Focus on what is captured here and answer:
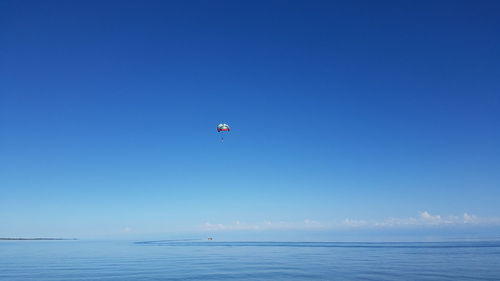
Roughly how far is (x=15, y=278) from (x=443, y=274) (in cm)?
4820

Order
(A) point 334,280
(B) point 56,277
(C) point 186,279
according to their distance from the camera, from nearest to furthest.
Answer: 1. (A) point 334,280
2. (C) point 186,279
3. (B) point 56,277

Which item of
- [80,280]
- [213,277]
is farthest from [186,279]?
[80,280]

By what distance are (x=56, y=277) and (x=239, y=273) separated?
21433 millimetres

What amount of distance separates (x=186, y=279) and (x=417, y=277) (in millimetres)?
24483

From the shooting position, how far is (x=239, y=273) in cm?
4612

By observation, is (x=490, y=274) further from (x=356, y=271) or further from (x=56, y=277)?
(x=56, y=277)

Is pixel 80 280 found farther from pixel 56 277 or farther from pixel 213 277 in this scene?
pixel 213 277

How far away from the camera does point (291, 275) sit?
43.1 meters

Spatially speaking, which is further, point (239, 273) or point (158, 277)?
point (239, 273)

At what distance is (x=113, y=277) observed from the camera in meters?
43.5

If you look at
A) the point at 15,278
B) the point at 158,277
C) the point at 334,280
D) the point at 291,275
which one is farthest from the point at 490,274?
the point at 15,278

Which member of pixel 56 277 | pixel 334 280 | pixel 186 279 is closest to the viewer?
pixel 334 280

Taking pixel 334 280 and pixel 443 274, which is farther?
pixel 443 274

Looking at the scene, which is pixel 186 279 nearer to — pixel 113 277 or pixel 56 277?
pixel 113 277
